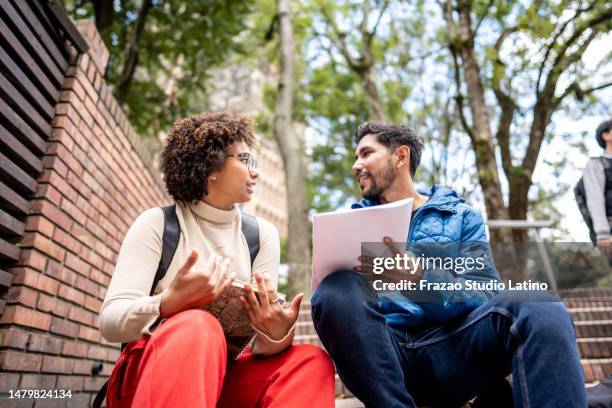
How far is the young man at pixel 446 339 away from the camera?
146 cm

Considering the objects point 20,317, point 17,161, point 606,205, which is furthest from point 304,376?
point 606,205

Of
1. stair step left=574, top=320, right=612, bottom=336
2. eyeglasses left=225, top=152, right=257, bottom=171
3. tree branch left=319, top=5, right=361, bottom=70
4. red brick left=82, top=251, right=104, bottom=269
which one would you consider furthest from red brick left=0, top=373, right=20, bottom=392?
tree branch left=319, top=5, right=361, bottom=70

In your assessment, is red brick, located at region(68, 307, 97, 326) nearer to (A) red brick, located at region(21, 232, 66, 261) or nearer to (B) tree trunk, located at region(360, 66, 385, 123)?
(A) red brick, located at region(21, 232, 66, 261)

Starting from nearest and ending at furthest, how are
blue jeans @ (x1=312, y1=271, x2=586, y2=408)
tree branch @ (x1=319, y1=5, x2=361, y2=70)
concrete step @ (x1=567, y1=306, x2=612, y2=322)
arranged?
blue jeans @ (x1=312, y1=271, x2=586, y2=408) < concrete step @ (x1=567, y1=306, x2=612, y2=322) < tree branch @ (x1=319, y1=5, x2=361, y2=70)

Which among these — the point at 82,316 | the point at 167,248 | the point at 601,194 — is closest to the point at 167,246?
the point at 167,248

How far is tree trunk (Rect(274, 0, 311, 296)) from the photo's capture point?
6113 millimetres

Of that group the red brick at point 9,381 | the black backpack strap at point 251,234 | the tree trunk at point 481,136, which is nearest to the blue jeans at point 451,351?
the black backpack strap at point 251,234

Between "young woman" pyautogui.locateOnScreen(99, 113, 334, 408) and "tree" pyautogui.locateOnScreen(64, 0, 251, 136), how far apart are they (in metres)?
4.07

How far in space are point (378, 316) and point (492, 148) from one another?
565cm

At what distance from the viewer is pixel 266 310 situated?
1667mm

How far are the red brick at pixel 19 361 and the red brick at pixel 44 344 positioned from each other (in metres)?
0.04

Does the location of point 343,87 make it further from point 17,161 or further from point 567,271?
point 17,161

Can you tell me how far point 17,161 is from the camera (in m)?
2.59

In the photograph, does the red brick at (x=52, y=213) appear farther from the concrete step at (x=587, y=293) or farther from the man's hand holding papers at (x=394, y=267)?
the concrete step at (x=587, y=293)
